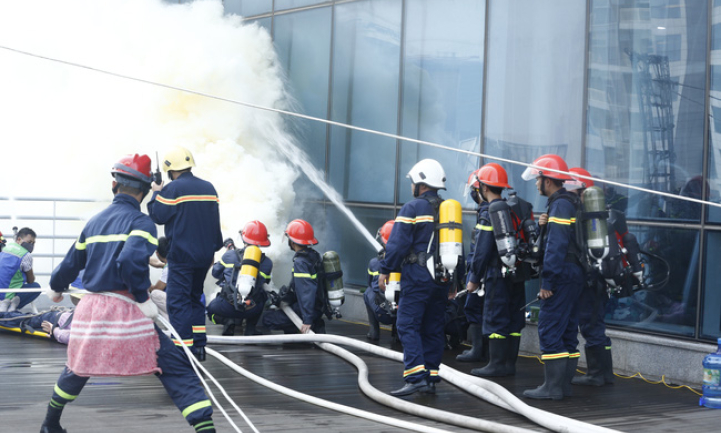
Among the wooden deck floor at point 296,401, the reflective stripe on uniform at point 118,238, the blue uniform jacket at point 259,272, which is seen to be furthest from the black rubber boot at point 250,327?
the reflective stripe on uniform at point 118,238

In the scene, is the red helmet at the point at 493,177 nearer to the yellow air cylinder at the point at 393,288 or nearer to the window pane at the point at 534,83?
the yellow air cylinder at the point at 393,288

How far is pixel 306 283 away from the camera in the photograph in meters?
9.38

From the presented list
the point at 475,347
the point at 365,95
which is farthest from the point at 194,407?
the point at 365,95

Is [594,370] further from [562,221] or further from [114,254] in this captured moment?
[114,254]

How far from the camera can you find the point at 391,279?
24.5ft

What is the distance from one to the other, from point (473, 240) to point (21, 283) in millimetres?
5271

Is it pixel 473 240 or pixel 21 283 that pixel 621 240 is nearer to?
pixel 473 240

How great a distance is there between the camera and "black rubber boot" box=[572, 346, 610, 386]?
750 cm

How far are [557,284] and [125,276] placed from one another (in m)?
3.63

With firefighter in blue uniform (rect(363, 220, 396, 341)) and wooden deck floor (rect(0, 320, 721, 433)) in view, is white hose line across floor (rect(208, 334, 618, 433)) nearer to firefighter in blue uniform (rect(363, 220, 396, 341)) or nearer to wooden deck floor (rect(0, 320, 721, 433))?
wooden deck floor (rect(0, 320, 721, 433))

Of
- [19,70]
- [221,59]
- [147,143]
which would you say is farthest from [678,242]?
[19,70]

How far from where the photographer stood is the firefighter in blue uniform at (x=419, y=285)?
6.77m

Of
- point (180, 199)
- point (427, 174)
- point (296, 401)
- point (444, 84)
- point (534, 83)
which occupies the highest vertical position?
point (444, 84)

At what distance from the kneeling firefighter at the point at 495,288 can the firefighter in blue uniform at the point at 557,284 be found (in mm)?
522
